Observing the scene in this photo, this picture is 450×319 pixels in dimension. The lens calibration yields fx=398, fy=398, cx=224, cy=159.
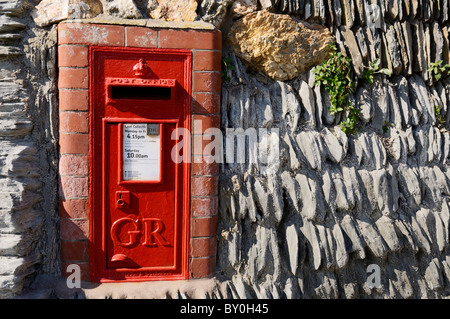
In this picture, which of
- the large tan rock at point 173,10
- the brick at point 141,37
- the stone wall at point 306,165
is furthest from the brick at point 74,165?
the large tan rock at point 173,10

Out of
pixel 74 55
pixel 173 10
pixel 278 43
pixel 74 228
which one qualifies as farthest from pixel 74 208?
pixel 278 43

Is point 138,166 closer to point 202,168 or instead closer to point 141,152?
point 141,152

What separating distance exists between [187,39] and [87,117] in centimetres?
87

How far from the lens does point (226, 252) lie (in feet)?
9.61

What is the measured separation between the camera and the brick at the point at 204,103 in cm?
277

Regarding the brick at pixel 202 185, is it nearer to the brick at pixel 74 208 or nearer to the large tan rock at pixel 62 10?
the brick at pixel 74 208

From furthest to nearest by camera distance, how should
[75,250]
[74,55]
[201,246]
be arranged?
1. [201,246]
2. [75,250]
3. [74,55]

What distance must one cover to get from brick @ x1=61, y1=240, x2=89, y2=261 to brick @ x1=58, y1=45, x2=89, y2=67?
3.98ft

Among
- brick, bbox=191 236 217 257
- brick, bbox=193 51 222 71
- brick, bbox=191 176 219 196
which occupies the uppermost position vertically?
brick, bbox=193 51 222 71

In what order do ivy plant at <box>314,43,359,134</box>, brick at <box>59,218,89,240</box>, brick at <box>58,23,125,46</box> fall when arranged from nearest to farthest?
brick at <box>58,23,125,46</box>
brick at <box>59,218,89,240</box>
ivy plant at <box>314,43,359,134</box>

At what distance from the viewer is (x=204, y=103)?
2.78m

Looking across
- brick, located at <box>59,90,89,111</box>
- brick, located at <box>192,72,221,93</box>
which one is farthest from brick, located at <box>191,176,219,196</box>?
brick, located at <box>59,90,89,111</box>

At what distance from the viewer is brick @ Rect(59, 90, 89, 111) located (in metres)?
2.67

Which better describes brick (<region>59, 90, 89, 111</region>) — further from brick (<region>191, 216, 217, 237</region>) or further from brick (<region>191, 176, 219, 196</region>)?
brick (<region>191, 216, 217, 237</region>)
